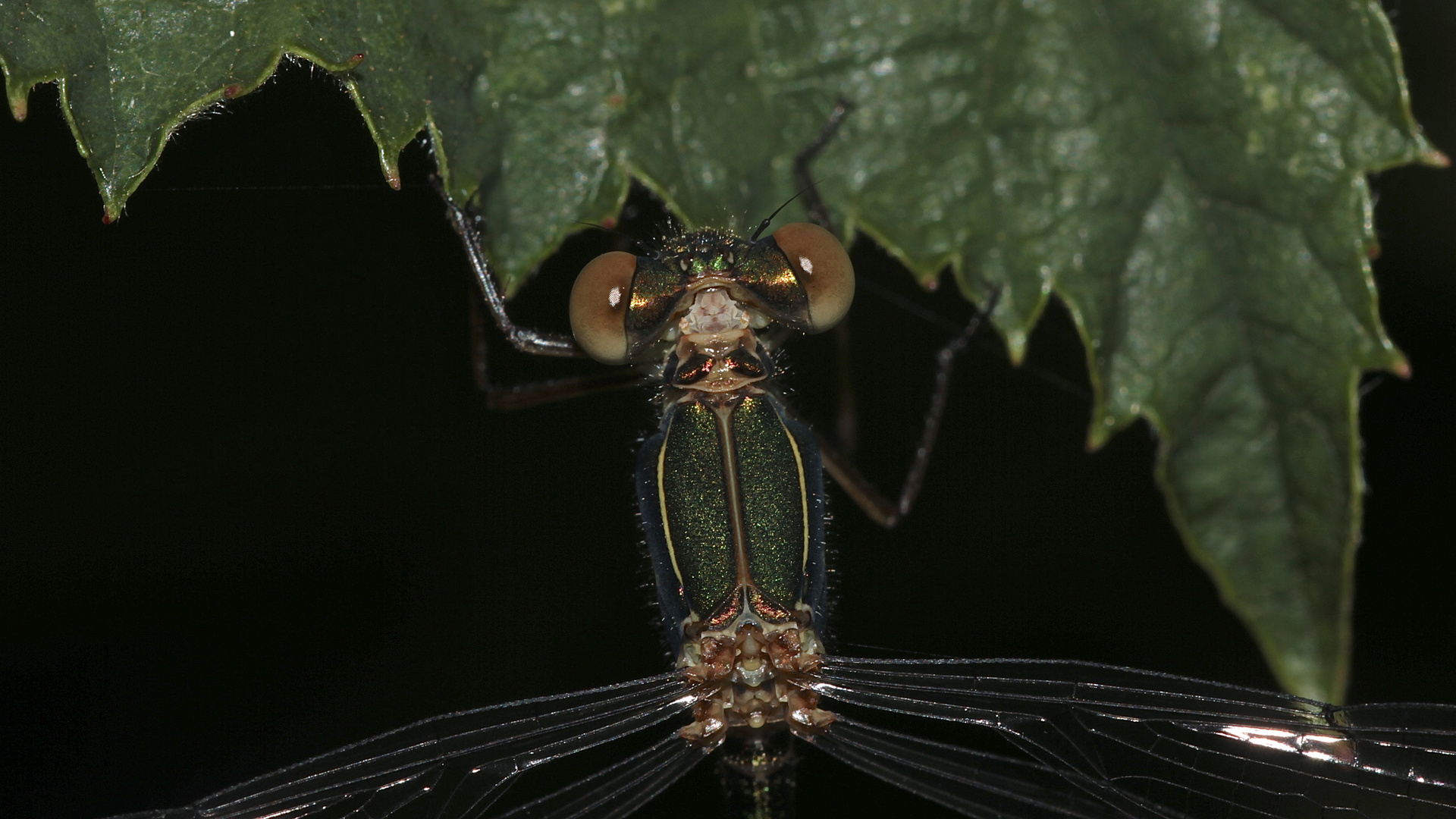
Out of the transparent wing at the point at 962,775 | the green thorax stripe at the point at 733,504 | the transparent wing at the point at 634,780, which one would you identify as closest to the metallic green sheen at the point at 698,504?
the green thorax stripe at the point at 733,504

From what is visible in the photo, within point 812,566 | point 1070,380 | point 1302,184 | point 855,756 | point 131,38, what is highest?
point 131,38

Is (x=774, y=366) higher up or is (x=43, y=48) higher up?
(x=43, y=48)

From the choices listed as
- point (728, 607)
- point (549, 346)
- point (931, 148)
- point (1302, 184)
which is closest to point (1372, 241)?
point (1302, 184)

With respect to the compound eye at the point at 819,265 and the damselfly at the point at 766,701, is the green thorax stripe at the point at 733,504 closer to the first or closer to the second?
the damselfly at the point at 766,701

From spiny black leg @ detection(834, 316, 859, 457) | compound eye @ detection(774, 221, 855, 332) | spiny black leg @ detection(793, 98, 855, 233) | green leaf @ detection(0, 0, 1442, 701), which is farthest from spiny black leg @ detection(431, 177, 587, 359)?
spiny black leg @ detection(834, 316, 859, 457)

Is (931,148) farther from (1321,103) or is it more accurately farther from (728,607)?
(728,607)

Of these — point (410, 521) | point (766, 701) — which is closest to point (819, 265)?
point (766, 701)

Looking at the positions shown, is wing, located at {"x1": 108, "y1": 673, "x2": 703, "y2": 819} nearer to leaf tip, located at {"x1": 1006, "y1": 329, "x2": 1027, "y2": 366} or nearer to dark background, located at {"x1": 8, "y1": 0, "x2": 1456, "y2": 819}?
dark background, located at {"x1": 8, "y1": 0, "x2": 1456, "y2": 819}
